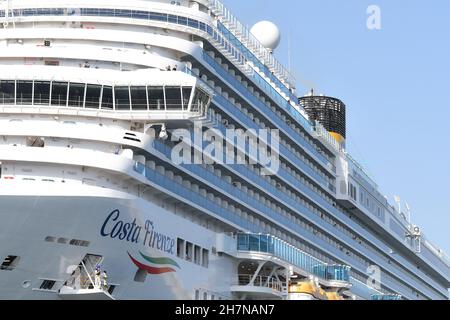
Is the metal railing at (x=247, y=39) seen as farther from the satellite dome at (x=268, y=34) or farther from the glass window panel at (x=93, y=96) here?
the glass window panel at (x=93, y=96)

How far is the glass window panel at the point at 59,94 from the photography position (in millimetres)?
29531

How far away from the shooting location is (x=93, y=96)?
30141mm

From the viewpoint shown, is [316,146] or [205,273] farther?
[316,146]

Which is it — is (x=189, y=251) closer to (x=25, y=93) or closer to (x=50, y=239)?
(x=50, y=239)

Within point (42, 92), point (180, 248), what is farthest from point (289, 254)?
point (42, 92)

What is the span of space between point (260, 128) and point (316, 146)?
11.5 meters

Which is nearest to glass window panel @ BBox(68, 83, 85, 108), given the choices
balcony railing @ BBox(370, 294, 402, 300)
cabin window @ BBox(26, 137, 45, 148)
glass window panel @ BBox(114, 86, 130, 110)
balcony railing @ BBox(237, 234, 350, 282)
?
glass window panel @ BBox(114, 86, 130, 110)

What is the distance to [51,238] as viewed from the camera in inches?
1037

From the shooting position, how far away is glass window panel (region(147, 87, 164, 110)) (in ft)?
100

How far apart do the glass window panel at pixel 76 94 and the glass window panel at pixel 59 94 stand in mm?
210

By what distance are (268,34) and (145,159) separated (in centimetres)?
2423

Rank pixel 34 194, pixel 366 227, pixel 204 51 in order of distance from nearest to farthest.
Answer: pixel 34 194 < pixel 204 51 < pixel 366 227

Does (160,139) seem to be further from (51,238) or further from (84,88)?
(51,238)
